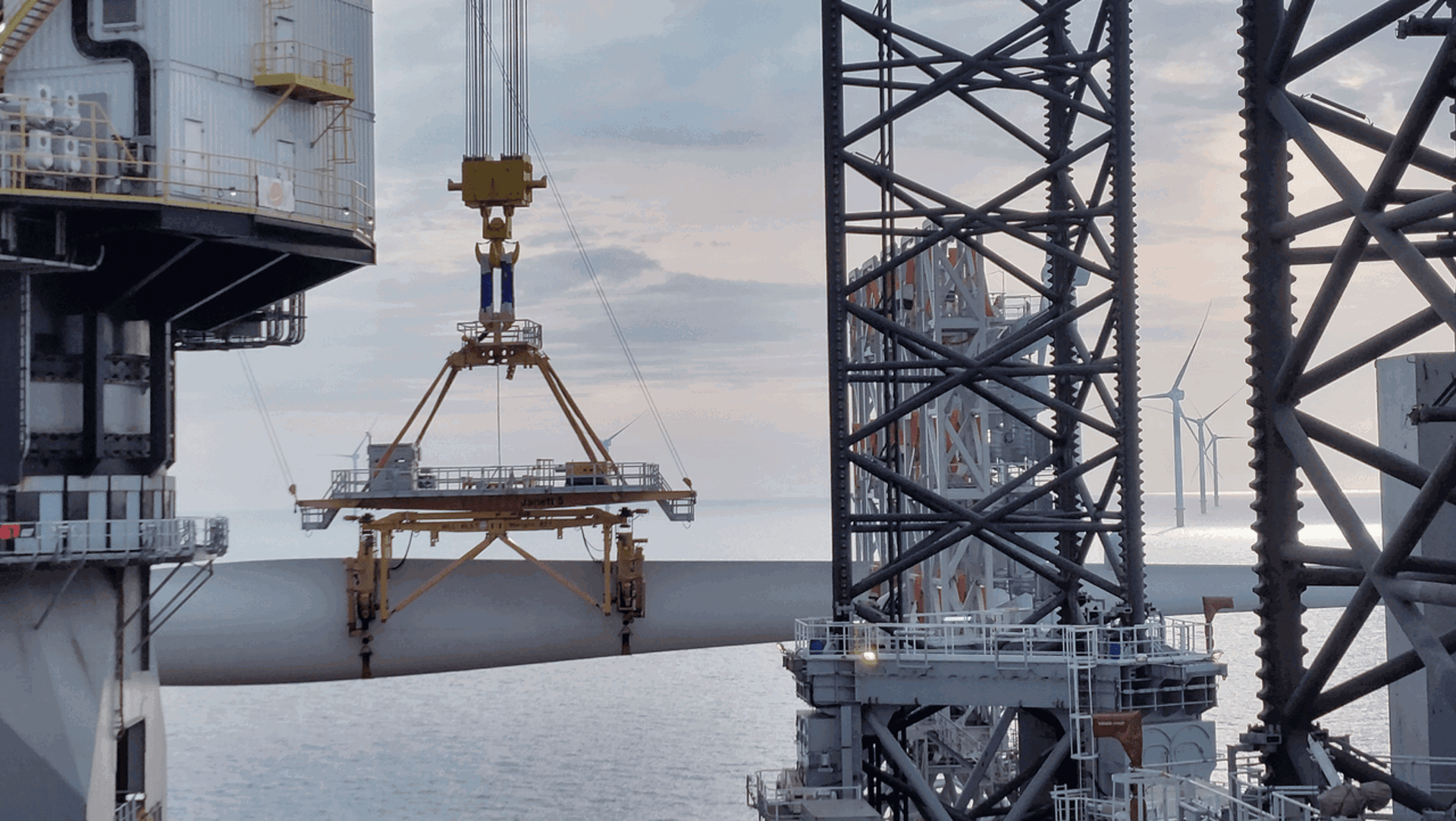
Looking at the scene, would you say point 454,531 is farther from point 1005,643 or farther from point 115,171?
point 1005,643

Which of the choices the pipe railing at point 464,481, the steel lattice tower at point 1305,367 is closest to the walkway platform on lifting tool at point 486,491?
the pipe railing at point 464,481

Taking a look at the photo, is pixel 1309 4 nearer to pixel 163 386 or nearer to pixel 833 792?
pixel 833 792

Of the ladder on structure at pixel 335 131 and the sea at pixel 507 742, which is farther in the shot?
the sea at pixel 507 742

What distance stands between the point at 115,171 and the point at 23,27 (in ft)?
16.1

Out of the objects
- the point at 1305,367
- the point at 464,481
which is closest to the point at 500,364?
the point at 464,481

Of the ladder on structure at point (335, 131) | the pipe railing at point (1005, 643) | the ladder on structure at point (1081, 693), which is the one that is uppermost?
the ladder on structure at point (335, 131)

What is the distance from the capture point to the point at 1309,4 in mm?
9594

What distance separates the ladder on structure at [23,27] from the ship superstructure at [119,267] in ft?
0.21

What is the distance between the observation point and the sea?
232 feet

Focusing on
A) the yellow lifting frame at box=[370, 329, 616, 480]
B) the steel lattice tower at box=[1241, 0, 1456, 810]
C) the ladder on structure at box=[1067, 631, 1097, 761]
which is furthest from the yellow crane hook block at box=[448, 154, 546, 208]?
the steel lattice tower at box=[1241, 0, 1456, 810]

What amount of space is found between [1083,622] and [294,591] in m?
33.8

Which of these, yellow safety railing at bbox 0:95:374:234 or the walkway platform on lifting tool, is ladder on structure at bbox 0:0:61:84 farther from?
the walkway platform on lifting tool

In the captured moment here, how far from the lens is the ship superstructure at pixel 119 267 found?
3656 centimetres

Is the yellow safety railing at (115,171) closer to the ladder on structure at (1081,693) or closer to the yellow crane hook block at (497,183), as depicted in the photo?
the yellow crane hook block at (497,183)
